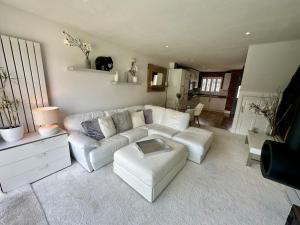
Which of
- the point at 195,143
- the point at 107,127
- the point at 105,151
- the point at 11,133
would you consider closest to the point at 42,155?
the point at 11,133

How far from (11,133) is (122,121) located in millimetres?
1649

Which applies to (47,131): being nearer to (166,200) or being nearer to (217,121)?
(166,200)

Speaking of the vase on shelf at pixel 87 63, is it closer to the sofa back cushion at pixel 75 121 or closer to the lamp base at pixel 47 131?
the sofa back cushion at pixel 75 121

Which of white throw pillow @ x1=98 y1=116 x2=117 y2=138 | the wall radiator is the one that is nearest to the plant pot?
the wall radiator

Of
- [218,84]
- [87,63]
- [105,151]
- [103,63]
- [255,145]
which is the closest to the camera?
[105,151]

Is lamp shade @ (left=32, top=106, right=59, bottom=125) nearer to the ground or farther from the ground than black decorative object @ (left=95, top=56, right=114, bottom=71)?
nearer to the ground

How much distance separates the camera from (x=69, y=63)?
2.41 meters

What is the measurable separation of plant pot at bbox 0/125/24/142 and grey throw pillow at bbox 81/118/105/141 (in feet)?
2.65

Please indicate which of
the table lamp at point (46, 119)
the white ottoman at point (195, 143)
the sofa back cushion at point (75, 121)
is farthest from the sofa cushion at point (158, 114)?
the table lamp at point (46, 119)

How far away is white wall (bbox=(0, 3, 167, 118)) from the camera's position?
1.87 m

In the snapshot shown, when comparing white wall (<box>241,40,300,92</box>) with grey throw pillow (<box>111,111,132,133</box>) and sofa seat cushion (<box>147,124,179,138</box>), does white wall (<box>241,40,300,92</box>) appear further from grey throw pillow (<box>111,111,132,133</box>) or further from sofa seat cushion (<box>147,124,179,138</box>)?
grey throw pillow (<box>111,111,132,133</box>)

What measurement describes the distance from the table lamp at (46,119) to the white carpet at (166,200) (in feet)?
2.16

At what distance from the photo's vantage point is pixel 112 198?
1605mm

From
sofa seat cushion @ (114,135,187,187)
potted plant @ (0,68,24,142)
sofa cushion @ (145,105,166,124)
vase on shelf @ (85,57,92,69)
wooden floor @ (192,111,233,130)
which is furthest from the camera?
wooden floor @ (192,111,233,130)
